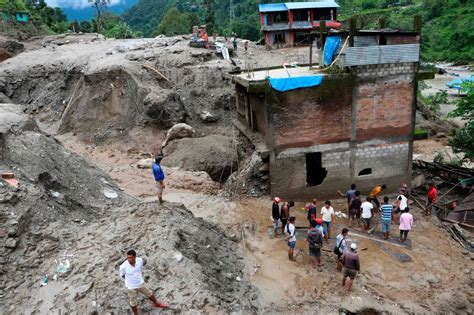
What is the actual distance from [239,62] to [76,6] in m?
87.6

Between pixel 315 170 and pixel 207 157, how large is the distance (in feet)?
19.9

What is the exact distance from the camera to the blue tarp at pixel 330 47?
48.2 ft

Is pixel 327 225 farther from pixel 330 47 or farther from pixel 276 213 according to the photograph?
pixel 330 47

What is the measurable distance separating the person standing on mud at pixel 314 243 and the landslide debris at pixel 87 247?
6.55ft

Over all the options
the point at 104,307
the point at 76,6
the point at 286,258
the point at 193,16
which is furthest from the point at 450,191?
the point at 76,6

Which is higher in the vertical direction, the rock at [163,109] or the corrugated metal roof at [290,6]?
the corrugated metal roof at [290,6]

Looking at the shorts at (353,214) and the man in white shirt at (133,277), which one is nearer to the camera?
the man in white shirt at (133,277)

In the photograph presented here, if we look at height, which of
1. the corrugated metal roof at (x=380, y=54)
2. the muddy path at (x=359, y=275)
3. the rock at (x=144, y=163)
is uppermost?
the corrugated metal roof at (x=380, y=54)

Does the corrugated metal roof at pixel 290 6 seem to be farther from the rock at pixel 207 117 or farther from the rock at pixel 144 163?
the rock at pixel 144 163

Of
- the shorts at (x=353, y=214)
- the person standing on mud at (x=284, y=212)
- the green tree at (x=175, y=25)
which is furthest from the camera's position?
the green tree at (x=175, y=25)

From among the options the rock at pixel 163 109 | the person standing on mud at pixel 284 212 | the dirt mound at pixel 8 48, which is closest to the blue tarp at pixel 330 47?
the person standing on mud at pixel 284 212

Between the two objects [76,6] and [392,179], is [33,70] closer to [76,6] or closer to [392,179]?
[392,179]

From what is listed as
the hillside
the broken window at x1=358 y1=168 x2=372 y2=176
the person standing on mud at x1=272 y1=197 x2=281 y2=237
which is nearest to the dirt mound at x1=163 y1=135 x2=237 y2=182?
the broken window at x1=358 y1=168 x2=372 y2=176

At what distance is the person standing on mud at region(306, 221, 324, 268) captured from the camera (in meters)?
10.5
